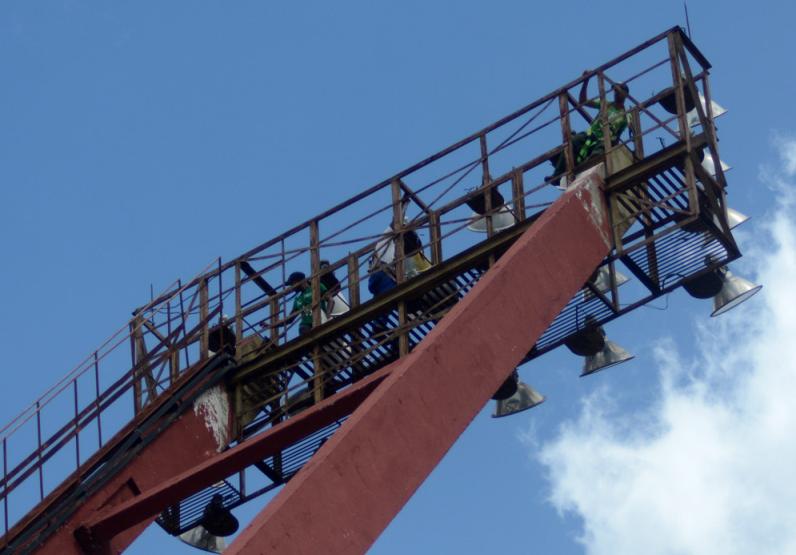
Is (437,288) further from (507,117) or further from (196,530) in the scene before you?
(196,530)

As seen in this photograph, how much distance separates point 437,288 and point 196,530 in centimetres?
470

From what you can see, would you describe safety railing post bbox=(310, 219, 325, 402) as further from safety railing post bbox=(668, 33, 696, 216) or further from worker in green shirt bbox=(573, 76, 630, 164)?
safety railing post bbox=(668, 33, 696, 216)

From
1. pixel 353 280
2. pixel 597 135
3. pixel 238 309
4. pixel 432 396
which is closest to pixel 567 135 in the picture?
pixel 597 135

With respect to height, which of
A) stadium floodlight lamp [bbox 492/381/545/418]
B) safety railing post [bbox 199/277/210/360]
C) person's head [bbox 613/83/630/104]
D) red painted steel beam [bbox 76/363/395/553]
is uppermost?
person's head [bbox 613/83/630/104]

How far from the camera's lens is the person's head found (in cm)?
2362

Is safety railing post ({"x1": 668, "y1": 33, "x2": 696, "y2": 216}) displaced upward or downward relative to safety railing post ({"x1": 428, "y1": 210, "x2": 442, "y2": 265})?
upward

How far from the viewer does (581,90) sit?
24.1 m

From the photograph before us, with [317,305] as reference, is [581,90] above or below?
above

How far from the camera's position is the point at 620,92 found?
23.7 metres

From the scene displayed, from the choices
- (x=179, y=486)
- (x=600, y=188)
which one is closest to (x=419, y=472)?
(x=179, y=486)

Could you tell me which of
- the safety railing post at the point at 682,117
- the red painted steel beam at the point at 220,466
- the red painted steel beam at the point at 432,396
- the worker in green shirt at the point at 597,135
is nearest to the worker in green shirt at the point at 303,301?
the red painted steel beam at the point at 220,466

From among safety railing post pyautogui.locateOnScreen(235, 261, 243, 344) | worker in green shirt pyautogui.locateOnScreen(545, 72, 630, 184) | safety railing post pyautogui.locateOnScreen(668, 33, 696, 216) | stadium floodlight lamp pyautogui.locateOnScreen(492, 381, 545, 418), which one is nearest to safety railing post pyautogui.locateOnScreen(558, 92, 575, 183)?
worker in green shirt pyautogui.locateOnScreen(545, 72, 630, 184)

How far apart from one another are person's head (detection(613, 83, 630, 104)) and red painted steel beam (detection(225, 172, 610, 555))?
5.43 ft

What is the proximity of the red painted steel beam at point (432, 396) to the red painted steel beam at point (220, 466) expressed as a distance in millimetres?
1309
